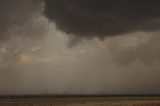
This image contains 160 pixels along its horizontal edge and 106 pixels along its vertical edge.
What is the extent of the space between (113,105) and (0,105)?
22019 millimetres

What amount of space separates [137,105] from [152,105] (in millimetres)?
3109

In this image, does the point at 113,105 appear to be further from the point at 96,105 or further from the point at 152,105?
the point at 152,105

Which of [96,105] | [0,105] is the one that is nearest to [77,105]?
[96,105]

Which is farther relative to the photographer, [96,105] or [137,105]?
[137,105]

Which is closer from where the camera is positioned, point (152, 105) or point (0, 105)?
point (0, 105)

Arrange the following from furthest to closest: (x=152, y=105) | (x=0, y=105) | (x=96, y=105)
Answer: (x=152, y=105) → (x=96, y=105) → (x=0, y=105)

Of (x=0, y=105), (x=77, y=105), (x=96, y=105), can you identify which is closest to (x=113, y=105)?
(x=96, y=105)

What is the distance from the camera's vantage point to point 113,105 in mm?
70500

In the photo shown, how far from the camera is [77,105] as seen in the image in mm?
66562

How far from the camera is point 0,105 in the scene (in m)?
64.0

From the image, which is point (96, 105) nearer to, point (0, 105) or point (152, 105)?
point (152, 105)

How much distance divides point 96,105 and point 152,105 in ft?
42.9

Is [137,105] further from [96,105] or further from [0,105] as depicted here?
[0,105]

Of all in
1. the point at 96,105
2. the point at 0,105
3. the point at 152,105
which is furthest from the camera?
the point at 152,105
